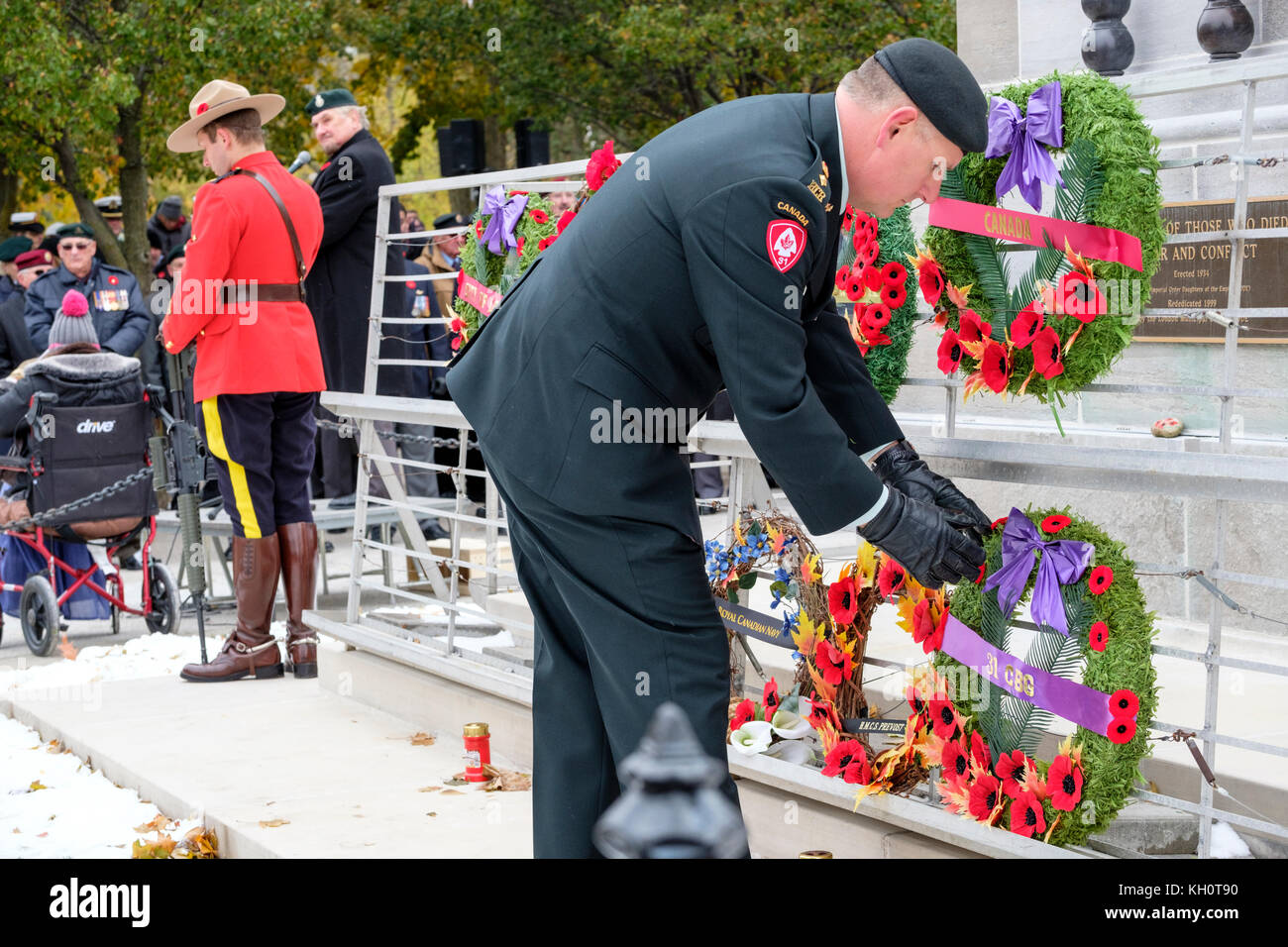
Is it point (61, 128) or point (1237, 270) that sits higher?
point (61, 128)

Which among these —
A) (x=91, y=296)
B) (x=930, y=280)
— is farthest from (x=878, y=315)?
(x=91, y=296)

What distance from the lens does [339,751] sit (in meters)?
5.75

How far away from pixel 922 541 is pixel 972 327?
0.89 metres

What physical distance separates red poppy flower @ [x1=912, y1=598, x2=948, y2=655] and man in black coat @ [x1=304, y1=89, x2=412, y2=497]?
162 inches

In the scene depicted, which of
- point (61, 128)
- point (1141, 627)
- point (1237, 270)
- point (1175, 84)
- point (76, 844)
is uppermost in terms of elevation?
point (61, 128)

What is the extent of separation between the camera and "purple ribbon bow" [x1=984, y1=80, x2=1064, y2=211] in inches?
140

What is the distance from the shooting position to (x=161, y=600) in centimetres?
869

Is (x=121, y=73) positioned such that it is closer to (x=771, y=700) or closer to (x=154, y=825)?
(x=154, y=825)

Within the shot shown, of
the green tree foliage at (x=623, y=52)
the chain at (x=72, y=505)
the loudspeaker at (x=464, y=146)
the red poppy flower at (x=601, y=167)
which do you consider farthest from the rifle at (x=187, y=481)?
the green tree foliage at (x=623, y=52)

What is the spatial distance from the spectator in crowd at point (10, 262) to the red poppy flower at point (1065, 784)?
10.4 m

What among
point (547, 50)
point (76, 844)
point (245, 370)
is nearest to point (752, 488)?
point (76, 844)

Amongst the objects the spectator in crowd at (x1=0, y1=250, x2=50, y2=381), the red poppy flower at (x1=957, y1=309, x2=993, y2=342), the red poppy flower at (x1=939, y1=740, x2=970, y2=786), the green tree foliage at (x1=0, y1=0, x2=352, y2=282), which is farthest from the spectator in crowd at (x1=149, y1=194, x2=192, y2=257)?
the red poppy flower at (x1=939, y1=740, x2=970, y2=786)
